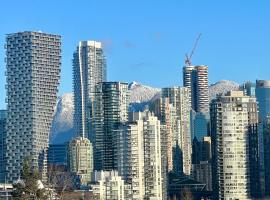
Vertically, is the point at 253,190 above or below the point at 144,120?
below

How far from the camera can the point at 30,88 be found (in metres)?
188

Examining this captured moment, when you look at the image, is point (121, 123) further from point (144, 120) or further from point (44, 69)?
point (44, 69)

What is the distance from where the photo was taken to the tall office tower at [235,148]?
134 metres

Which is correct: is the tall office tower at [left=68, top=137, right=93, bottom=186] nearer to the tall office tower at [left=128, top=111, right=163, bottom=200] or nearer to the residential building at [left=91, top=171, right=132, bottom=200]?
the tall office tower at [left=128, top=111, right=163, bottom=200]

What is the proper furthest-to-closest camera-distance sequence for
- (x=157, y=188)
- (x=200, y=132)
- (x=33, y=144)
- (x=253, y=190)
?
(x=200, y=132) < (x=33, y=144) < (x=253, y=190) < (x=157, y=188)

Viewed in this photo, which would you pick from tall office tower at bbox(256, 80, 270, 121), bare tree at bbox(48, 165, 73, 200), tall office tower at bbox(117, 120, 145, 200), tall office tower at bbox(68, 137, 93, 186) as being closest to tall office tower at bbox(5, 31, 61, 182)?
tall office tower at bbox(68, 137, 93, 186)

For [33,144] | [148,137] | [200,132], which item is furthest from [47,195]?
[200,132]

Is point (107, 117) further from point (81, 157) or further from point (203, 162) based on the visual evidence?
point (203, 162)

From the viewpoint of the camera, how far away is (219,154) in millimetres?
140250

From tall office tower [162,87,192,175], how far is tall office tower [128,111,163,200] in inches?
595

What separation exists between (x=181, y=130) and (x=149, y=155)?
1720 inches

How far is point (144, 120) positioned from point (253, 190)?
1940cm

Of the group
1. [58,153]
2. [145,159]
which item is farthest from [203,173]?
[58,153]

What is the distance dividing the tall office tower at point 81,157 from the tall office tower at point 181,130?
14370 mm
